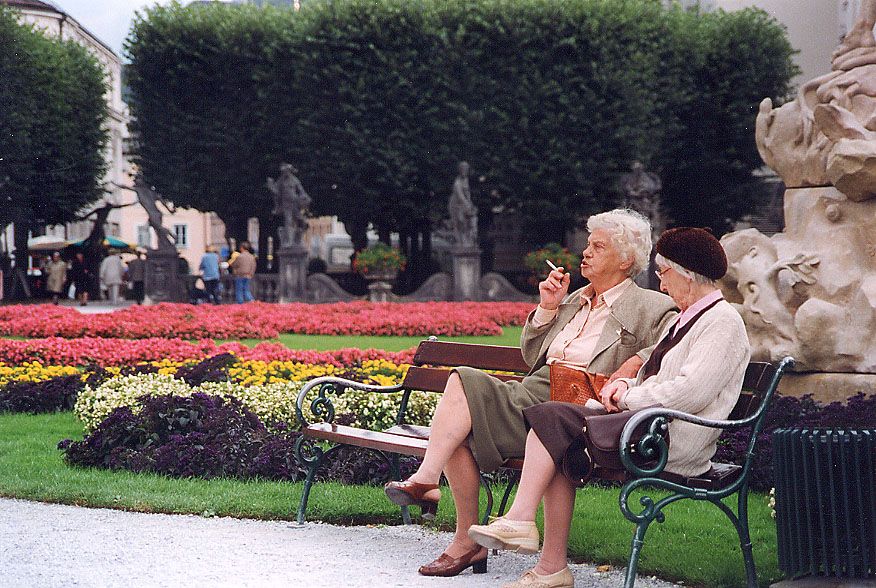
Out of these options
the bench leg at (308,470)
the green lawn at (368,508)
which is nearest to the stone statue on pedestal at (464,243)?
the green lawn at (368,508)

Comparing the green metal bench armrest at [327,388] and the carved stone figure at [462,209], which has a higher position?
the carved stone figure at [462,209]

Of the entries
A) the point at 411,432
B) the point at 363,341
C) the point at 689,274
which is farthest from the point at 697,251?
the point at 363,341

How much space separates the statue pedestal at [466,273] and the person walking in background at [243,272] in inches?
194

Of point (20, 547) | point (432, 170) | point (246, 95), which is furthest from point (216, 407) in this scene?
point (246, 95)

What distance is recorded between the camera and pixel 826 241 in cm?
909

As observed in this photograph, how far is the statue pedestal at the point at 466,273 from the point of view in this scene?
30500mm

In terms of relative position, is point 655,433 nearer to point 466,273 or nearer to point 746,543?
point 746,543

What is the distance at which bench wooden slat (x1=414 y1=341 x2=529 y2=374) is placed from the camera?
6.27 m

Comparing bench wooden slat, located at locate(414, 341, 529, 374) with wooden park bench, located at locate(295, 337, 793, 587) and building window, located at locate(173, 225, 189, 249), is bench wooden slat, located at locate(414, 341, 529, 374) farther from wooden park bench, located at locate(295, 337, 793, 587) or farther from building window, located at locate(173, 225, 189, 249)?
building window, located at locate(173, 225, 189, 249)

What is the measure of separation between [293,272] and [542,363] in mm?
25749

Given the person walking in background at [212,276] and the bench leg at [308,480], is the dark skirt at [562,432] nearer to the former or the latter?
the bench leg at [308,480]

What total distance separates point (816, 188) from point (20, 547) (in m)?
6.16

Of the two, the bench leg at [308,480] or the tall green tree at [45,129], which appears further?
the tall green tree at [45,129]

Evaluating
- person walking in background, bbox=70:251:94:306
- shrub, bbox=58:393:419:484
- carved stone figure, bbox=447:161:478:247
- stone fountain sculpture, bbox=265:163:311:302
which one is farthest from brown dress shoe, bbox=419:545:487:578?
person walking in background, bbox=70:251:94:306
